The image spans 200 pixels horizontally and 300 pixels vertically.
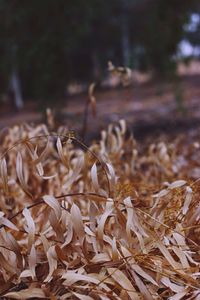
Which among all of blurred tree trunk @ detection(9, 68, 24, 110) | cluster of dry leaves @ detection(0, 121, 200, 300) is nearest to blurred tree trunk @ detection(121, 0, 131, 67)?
blurred tree trunk @ detection(9, 68, 24, 110)

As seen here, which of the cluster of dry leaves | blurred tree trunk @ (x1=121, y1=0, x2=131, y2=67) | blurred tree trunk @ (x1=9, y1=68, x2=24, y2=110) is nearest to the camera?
the cluster of dry leaves

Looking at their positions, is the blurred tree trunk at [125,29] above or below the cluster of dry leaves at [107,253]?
above

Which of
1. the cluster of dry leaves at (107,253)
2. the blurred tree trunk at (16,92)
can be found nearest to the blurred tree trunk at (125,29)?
the blurred tree trunk at (16,92)

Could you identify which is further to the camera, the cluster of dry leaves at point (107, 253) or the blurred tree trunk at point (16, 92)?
the blurred tree trunk at point (16, 92)

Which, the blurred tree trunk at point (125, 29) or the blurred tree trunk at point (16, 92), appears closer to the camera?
the blurred tree trunk at point (125, 29)

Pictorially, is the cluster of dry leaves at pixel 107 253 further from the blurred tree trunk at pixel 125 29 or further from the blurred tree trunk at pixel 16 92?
the blurred tree trunk at pixel 16 92

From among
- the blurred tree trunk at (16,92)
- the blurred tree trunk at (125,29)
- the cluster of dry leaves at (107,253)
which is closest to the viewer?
the cluster of dry leaves at (107,253)

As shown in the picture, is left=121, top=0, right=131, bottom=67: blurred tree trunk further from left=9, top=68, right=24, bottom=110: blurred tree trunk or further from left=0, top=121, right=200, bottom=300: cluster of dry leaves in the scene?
left=0, top=121, right=200, bottom=300: cluster of dry leaves

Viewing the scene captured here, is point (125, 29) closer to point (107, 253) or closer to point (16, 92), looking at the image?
point (16, 92)

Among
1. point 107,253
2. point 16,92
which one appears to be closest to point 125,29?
point 16,92

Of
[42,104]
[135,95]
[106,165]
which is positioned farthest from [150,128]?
[135,95]

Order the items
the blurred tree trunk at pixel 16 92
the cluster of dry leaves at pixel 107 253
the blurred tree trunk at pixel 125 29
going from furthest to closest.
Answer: the blurred tree trunk at pixel 16 92
the blurred tree trunk at pixel 125 29
the cluster of dry leaves at pixel 107 253

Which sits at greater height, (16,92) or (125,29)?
(125,29)

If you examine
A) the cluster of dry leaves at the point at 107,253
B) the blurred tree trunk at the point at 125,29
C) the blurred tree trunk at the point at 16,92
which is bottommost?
the blurred tree trunk at the point at 16,92
